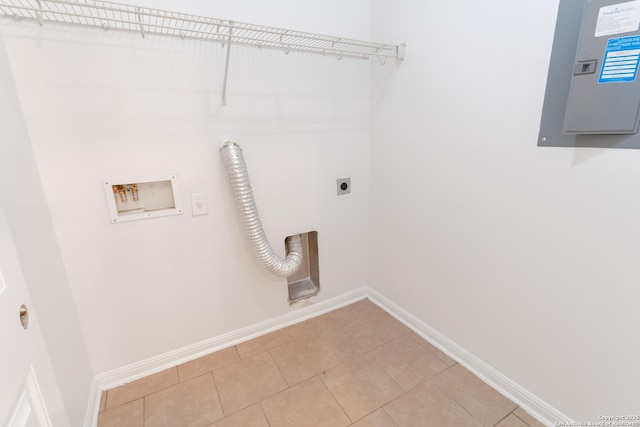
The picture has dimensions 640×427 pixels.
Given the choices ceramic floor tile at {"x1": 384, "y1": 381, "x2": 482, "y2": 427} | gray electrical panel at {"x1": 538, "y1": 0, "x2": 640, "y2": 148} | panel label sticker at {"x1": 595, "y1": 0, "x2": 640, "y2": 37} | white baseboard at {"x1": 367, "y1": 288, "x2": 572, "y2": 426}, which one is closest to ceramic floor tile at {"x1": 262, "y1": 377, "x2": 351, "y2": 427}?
ceramic floor tile at {"x1": 384, "y1": 381, "x2": 482, "y2": 427}

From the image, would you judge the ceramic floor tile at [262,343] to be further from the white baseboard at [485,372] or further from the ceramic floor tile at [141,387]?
the white baseboard at [485,372]

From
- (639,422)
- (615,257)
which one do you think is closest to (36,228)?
(615,257)

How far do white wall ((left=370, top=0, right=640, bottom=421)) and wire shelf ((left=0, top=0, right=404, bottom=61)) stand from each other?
386 millimetres

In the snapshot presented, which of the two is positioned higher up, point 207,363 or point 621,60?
point 621,60

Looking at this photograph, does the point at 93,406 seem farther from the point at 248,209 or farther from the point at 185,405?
the point at 248,209

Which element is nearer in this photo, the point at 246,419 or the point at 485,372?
the point at 246,419

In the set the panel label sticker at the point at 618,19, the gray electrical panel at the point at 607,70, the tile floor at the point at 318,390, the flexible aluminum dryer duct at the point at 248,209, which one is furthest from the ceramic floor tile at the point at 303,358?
the panel label sticker at the point at 618,19

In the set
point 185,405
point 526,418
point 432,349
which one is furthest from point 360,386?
point 185,405

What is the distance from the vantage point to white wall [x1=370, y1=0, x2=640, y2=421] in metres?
1.13

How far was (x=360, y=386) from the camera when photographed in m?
1.62

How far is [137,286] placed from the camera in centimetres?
161

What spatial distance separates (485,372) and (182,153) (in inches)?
78.0

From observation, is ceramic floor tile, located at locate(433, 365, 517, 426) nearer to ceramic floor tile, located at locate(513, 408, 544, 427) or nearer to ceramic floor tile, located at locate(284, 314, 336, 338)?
ceramic floor tile, located at locate(513, 408, 544, 427)

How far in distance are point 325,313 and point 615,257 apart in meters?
1.67
